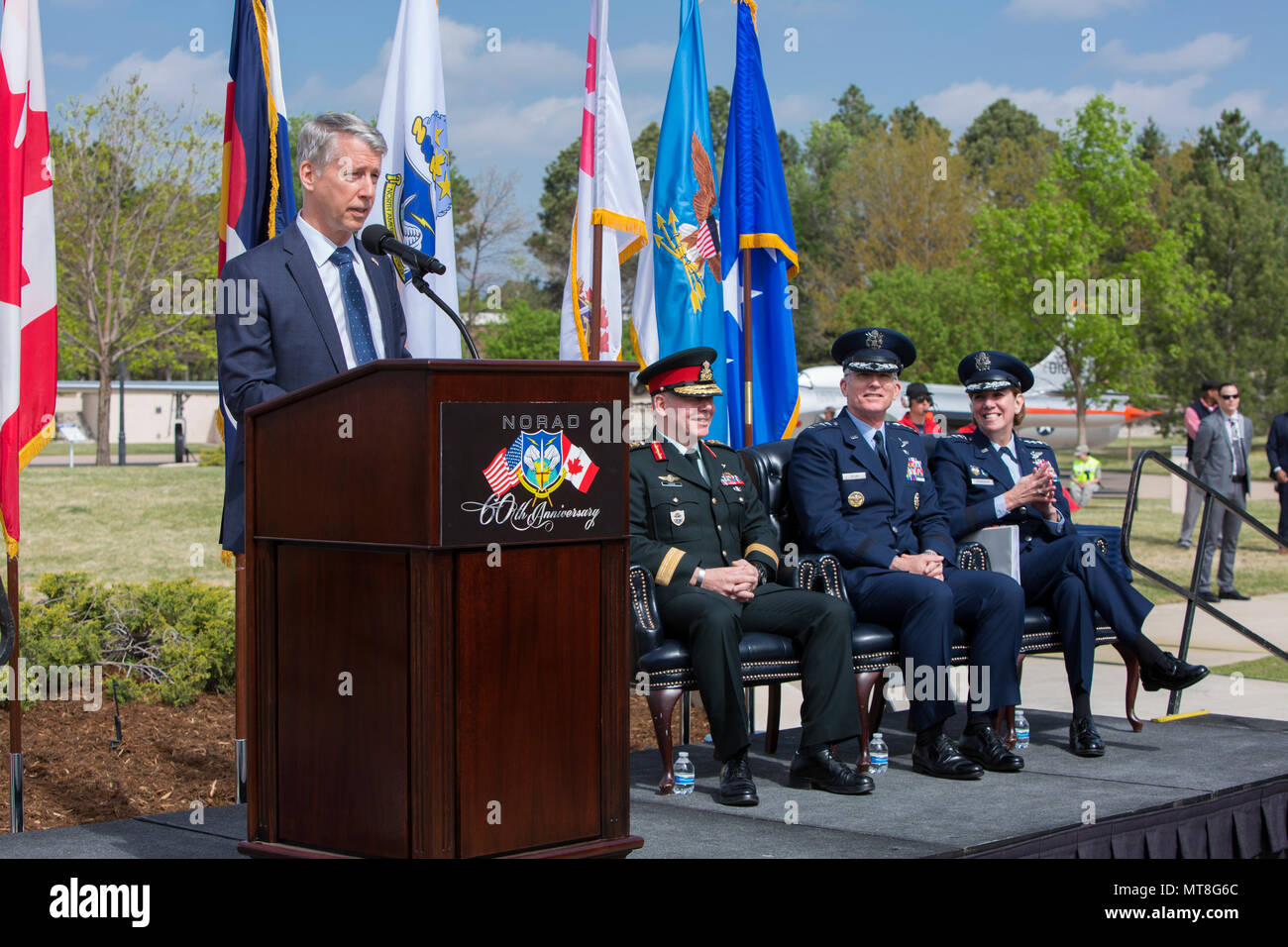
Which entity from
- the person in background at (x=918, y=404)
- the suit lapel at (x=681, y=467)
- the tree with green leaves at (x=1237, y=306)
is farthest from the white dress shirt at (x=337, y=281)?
the tree with green leaves at (x=1237, y=306)

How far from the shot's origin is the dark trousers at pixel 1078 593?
610cm

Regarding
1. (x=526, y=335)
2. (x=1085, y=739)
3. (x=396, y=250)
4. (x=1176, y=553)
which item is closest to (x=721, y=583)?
(x=1085, y=739)

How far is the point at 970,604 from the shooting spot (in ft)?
19.1

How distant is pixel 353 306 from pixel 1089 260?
28.1 m

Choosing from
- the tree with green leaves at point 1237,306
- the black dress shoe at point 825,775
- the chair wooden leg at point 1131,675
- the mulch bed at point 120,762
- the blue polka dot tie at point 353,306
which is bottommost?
the mulch bed at point 120,762

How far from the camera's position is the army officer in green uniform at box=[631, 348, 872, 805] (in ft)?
16.6

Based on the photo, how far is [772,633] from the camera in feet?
17.8

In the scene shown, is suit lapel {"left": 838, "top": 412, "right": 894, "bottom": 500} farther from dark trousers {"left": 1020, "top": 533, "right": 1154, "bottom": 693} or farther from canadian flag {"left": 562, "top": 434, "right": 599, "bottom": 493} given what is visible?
canadian flag {"left": 562, "top": 434, "right": 599, "bottom": 493}

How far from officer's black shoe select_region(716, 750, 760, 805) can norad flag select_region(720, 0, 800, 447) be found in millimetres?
3261

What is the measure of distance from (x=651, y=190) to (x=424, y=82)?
1702 millimetres

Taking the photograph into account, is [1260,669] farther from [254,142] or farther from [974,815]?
[254,142]

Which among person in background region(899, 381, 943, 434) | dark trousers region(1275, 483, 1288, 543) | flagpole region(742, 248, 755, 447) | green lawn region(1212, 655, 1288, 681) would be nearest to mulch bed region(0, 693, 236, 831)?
flagpole region(742, 248, 755, 447)

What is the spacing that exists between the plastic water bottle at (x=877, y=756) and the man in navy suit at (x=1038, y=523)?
2.90 ft

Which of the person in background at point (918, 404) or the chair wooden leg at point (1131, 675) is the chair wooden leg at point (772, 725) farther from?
the person in background at point (918, 404)
